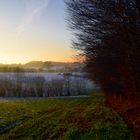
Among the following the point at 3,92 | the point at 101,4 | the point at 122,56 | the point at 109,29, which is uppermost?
the point at 101,4

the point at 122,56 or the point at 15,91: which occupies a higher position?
the point at 122,56

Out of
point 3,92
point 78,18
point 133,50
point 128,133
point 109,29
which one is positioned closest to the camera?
point 128,133

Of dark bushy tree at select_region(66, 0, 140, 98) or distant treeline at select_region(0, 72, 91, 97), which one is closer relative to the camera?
dark bushy tree at select_region(66, 0, 140, 98)

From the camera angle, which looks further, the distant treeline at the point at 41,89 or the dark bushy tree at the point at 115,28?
the distant treeline at the point at 41,89

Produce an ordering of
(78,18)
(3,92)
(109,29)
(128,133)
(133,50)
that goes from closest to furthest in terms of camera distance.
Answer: (128,133)
(133,50)
(109,29)
(78,18)
(3,92)

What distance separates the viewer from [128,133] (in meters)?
15.0

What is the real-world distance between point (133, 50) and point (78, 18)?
4.51m

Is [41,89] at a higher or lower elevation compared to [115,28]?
lower

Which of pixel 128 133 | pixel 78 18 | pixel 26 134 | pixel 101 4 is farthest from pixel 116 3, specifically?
pixel 26 134

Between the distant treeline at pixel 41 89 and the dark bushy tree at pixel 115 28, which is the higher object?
the dark bushy tree at pixel 115 28

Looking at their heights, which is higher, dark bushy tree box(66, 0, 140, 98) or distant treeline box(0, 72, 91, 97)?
dark bushy tree box(66, 0, 140, 98)

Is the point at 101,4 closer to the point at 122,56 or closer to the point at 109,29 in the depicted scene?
the point at 109,29

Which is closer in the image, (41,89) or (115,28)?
(115,28)

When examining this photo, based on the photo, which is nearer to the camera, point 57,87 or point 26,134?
point 26,134
